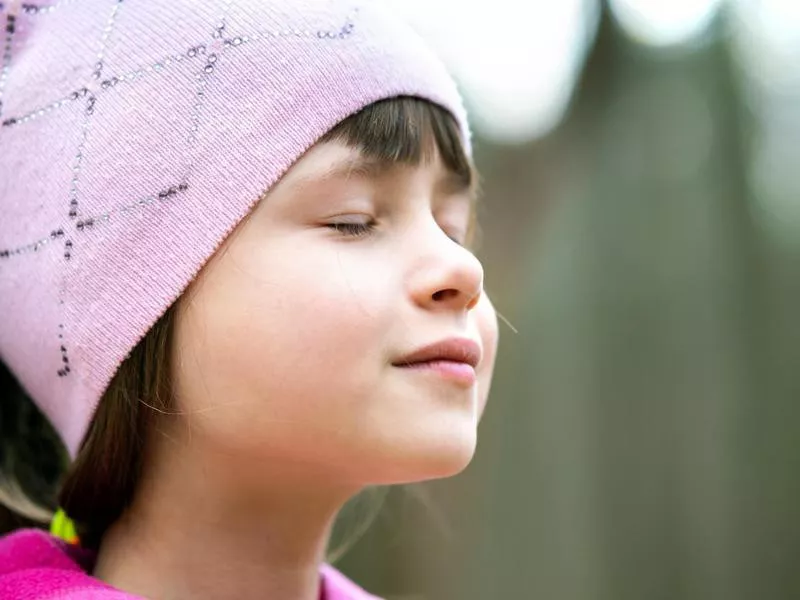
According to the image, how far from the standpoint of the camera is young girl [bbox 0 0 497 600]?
0.71m

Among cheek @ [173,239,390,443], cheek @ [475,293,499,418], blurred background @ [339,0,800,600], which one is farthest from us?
blurred background @ [339,0,800,600]

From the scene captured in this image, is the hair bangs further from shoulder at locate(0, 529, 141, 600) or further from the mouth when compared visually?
shoulder at locate(0, 529, 141, 600)

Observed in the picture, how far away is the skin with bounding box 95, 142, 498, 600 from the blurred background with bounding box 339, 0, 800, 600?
113 centimetres

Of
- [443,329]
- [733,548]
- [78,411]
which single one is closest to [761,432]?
[733,548]

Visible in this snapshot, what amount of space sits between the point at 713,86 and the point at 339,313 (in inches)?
65.1

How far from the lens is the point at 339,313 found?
0.69m

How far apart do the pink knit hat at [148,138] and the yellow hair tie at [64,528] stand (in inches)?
6.5

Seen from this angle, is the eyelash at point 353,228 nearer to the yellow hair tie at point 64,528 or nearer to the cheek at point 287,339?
the cheek at point 287,339

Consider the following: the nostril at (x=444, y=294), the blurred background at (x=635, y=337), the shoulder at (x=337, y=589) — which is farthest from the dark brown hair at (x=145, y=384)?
the blurred background at (x=635, y=337)

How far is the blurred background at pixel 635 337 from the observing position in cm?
192

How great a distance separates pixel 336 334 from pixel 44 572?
1.14 ft

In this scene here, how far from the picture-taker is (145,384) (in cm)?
77

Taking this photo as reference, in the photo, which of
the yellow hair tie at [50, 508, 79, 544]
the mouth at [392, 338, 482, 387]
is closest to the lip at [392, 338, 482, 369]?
the mouth at [392, 338, 482, 387]

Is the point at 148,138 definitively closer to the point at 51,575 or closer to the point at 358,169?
the point at 358,169
